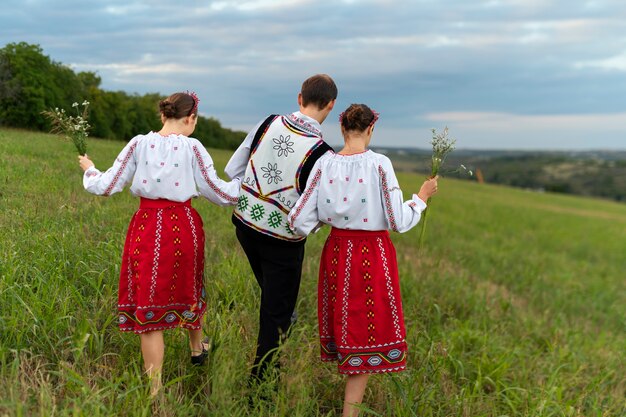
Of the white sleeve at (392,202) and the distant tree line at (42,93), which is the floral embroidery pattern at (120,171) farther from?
the distant tree line at (42,93)

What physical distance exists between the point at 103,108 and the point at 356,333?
5980mm

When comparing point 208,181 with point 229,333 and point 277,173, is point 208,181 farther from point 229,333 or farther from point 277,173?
point 229,333

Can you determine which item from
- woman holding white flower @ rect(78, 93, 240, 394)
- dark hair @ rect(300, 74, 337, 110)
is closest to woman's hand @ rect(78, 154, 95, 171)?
woman holding white flower @ rect(78, 93, 240, 394)

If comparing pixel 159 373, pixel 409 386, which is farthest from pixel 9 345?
pixel 409 386

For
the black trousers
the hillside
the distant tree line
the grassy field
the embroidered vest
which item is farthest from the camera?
the hillside

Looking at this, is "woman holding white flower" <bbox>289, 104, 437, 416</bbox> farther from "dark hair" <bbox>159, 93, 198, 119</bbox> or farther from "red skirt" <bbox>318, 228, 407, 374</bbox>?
"dark hair" <bbox>159, 93, 198, 119</bbox>

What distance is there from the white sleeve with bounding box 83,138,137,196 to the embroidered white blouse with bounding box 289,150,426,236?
1.07 metres

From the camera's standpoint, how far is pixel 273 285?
3.38 metres

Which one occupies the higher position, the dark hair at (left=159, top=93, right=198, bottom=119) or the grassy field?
the dark hair at (left=159, top=93, right=198, bottom=119)

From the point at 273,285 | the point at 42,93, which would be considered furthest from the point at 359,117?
the point at 42,93

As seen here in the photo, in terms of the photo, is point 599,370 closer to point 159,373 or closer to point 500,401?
point 500,401

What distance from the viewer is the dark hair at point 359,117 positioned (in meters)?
3.07

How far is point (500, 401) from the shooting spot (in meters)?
4.92

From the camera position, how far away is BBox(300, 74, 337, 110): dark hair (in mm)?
3189
